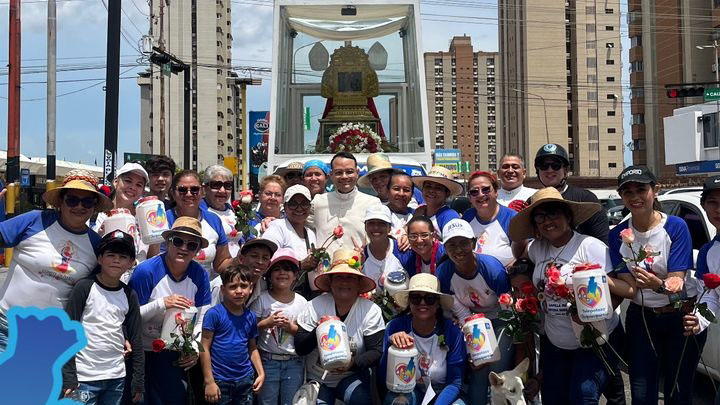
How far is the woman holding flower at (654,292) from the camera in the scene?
15.4ft

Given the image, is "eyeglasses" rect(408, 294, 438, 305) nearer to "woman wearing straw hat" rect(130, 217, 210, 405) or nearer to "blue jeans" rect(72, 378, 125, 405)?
"woman wearing straw hat" rect(130, 217, 210, 405)

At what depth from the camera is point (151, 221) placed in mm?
5156

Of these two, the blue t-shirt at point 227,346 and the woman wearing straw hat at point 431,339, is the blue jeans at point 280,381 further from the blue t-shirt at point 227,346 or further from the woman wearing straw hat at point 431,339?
the woman wearing straw hat at point 431,339

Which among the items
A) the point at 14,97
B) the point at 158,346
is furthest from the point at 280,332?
the point at 14,97

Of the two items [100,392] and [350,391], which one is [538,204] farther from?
[100,392]

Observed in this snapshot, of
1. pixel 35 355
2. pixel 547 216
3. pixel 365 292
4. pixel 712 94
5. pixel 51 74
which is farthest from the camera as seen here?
pixel 712 94

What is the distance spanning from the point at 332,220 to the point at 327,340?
59.4 inches

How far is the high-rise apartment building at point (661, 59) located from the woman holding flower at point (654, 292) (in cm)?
4950

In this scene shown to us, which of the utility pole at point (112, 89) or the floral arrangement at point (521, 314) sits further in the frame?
the utility pole at point (112, 89)

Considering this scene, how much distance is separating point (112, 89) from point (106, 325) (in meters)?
5.25

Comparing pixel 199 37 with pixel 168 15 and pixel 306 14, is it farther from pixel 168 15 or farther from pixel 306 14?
pixel 306 14

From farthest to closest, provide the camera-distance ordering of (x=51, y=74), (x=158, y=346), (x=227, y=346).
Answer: (x=51, y=74) → (x=227, y=346) → (x=158, y=346)

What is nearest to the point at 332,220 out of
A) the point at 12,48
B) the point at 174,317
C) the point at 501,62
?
the point at 174,317

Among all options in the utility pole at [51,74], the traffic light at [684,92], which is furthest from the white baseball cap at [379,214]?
the traffic light at [684,92]
